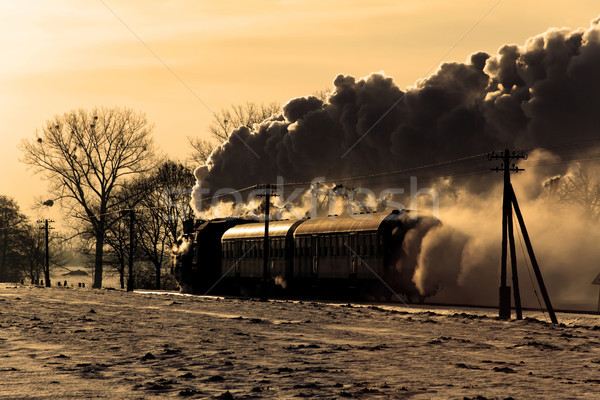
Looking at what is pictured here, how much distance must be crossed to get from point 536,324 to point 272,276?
66.2 feet

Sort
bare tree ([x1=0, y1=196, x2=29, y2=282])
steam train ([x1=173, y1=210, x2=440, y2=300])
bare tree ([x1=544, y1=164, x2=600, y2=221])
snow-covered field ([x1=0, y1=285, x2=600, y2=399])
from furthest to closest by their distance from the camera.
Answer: bare tree ([x1=0, y1=196, x2=29, y2=282])
bare tree ([x1=544, y1=164, x2=600, y2=221])
steam train ([x1=173, y1=210, x2=440, y2=300])
snow-covered field ([x1=0, y1=285, x2=600, y2=399])

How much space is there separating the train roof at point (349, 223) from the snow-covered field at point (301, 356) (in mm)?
6662

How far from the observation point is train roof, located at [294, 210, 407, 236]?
3422 centimetres

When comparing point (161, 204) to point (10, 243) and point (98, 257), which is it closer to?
point (98, 257)

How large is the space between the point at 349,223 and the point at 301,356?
19886 mm

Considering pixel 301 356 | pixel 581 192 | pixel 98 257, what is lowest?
pixel 301 356

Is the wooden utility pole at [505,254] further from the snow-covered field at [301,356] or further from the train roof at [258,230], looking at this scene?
the train roof at [258,230]

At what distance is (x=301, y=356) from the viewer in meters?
16.6

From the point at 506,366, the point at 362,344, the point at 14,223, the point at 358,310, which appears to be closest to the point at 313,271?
the point at 358,310

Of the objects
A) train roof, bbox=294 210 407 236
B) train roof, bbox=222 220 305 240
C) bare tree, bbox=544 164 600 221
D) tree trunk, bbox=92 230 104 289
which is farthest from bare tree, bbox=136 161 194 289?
train roof, bbox=294 210 407 236

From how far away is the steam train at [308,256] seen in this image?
33656 millimetres

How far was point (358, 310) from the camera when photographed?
99.9 feet

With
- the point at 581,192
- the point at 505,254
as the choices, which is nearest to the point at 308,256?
the point at 505,254

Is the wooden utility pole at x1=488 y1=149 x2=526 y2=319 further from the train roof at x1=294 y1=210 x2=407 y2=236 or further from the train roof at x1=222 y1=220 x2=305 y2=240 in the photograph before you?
the train roof at x1=222 y1=220 x2=305 y2=240
